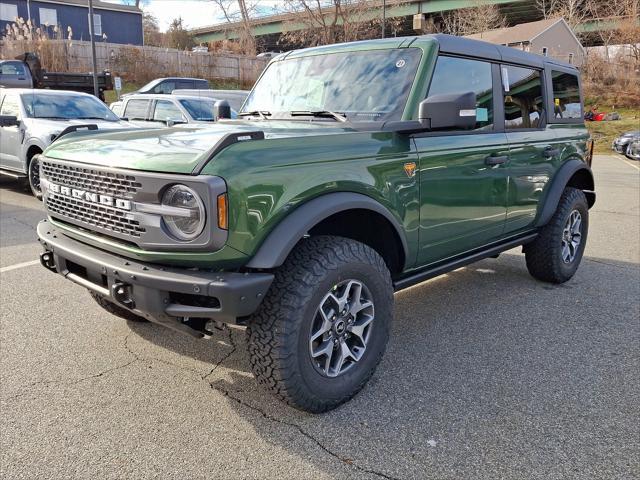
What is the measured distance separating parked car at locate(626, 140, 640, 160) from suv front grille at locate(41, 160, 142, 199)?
1895 cm

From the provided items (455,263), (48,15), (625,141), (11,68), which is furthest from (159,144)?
(48,15)

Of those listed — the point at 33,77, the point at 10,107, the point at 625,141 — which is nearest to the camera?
the point at 10,107

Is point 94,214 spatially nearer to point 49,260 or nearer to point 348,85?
point 49,260

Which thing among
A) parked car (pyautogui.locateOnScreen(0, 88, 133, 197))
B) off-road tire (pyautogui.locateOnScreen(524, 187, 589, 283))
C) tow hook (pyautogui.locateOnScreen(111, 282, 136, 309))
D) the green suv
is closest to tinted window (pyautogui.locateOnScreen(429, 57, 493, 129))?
the green suv

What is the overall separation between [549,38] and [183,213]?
142 ft

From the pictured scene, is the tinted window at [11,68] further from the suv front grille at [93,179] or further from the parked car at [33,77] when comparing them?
the suv front grille at [93,179]

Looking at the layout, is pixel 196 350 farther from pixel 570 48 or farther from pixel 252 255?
pixel 570 48

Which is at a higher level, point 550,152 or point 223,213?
point 550,152

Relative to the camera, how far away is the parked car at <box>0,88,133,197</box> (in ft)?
28.2

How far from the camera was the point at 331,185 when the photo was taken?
2.75m

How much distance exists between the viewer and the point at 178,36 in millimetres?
48500

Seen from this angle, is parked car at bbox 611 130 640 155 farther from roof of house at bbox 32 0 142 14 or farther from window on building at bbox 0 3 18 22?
window on building at bbox 0 3 18 22

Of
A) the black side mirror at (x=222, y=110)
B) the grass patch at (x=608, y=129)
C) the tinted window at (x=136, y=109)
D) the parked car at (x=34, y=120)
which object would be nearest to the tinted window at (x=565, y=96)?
the black side mirror at (x=222, y=110)

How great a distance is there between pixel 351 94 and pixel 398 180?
0.77m
